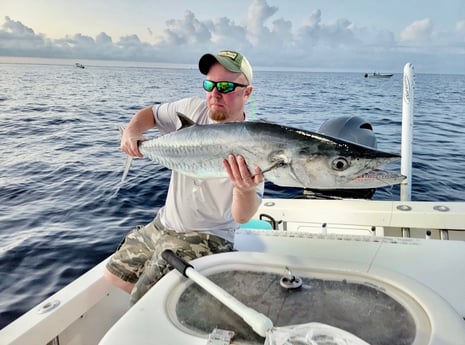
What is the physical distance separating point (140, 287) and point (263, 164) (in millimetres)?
1114

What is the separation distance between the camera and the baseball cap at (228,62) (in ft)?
9.53

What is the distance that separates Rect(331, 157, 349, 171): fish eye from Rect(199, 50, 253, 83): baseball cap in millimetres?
1145

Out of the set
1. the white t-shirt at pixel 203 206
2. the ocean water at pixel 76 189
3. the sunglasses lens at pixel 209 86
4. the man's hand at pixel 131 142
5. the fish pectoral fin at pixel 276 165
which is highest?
the sunglasses lens at pixel 209 86

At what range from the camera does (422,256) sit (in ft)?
9.38

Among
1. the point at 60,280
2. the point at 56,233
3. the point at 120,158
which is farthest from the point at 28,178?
the point at 60,280

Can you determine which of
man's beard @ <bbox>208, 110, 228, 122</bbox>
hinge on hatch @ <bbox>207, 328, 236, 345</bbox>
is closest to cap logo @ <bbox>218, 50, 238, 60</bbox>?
man's beard @ <bbox>208, 110, 228, 122</bbox>

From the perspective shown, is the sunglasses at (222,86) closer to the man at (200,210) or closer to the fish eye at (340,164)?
the man at (200,210)

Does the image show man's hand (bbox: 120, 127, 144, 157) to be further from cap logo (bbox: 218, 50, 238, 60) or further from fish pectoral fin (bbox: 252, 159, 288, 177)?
fish pectoral fin (bbox: 252, 159, 288, 177)

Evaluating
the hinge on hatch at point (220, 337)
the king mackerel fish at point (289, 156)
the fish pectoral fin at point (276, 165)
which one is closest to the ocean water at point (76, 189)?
the king mackerel fish at point (289, 156)

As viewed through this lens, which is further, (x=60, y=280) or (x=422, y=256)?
(x=60, y=280)

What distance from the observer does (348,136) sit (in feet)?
16.6

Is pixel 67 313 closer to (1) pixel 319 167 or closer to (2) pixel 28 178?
(1) pixel 319 167

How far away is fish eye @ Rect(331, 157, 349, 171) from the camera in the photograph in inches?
81.8

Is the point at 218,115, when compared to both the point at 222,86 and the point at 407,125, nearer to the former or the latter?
the point at 222,86
